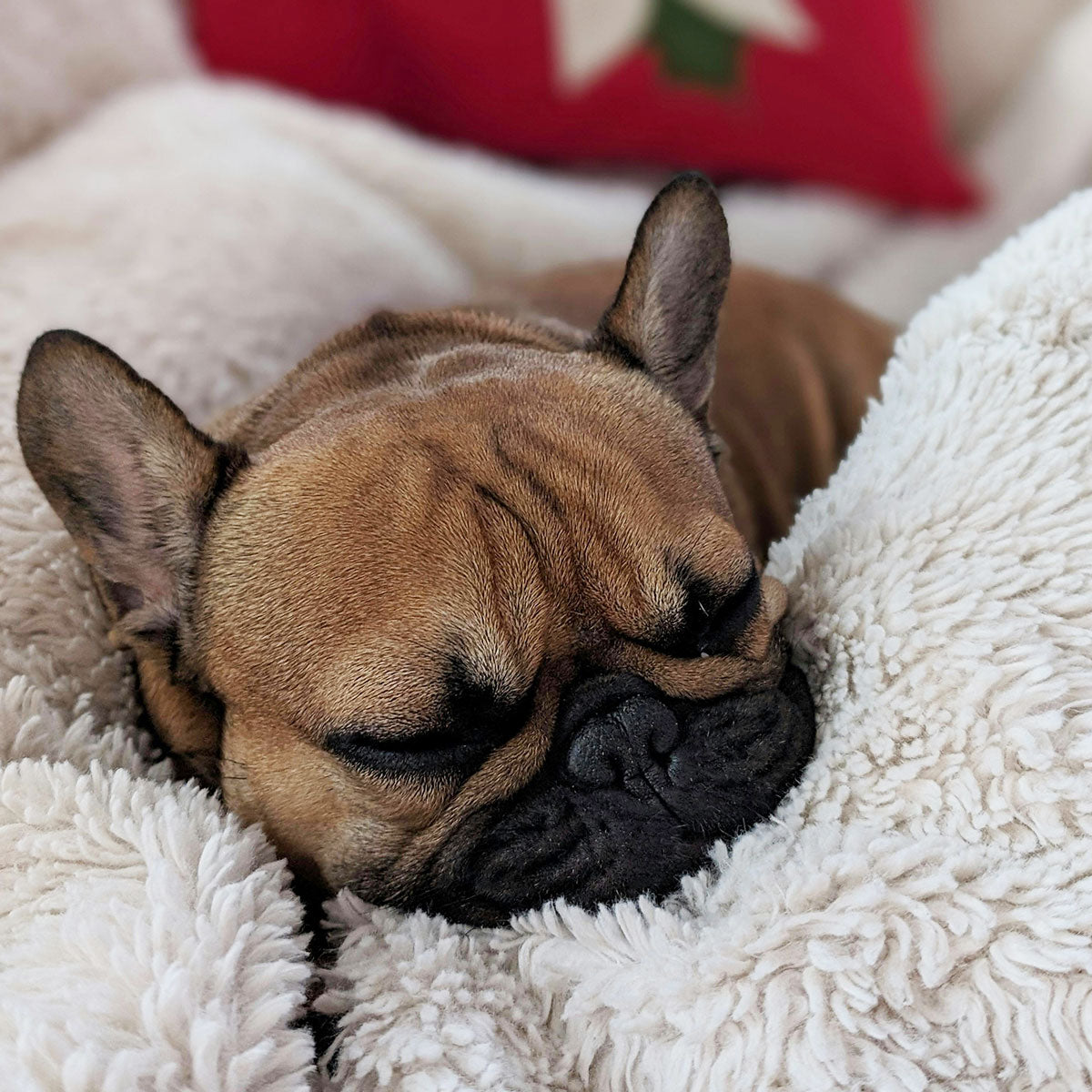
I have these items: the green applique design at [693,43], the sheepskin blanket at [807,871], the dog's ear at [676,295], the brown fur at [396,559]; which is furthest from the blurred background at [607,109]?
the sheepskin blanket at [807,871]

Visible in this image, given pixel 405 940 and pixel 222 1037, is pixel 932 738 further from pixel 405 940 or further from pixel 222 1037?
pixel 222 1037

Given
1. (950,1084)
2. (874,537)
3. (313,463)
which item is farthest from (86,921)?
(874,537)

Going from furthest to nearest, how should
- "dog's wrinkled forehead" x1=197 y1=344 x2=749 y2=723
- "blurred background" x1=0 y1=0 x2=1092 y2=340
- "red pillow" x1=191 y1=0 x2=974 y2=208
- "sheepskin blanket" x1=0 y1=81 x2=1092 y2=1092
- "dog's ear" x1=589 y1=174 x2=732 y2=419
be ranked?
"red pillow" x1=191 y1=0 x2=974 y2=208 < "blurred background" x1=0 y1=0 x2=1092 y2=340 < "dog's ear" x1=589 y1=174 x2=732 y2=419 < "dog's wrinkled forehead" x1=197 y1=344 x2=749 y2=723 < "sheepskin blanket" x1=0 y1=81 x2=1092 y2=1092

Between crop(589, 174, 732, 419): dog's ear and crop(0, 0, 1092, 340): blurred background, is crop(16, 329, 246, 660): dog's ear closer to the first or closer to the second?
crop(589, 174, 732, 419): dog's ear

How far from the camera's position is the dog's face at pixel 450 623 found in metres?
0.96

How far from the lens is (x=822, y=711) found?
106cm

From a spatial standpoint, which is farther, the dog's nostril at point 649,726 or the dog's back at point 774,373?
the dog's back at point 774,373

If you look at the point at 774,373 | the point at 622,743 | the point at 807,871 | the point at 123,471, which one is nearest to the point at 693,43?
the point at 774,373

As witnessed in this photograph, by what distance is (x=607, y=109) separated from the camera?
2.47 meters

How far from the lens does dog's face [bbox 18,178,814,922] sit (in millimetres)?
963

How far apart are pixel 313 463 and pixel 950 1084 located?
0.73 m

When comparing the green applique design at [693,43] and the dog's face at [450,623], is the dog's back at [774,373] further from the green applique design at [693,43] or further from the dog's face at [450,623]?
the green applique design at [693,43]

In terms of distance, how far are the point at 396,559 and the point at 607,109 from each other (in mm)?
1816

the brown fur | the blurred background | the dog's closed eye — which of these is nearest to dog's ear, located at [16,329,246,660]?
the brown fur
